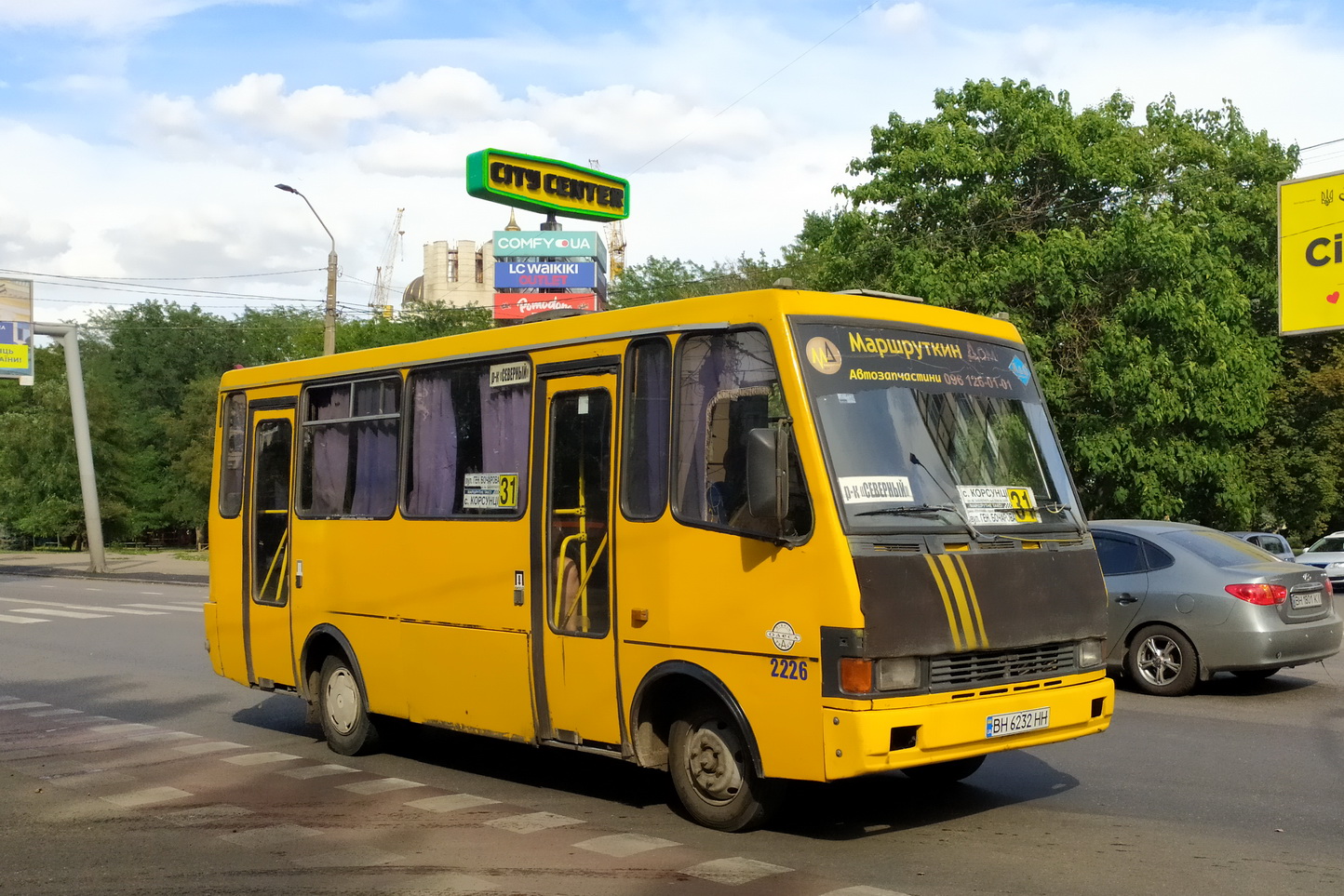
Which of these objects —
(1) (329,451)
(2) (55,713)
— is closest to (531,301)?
(2) (55,713)

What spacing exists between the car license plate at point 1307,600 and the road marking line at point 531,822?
7321mm

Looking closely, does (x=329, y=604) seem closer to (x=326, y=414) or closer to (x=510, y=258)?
(x=326, y=414)

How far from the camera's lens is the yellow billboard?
2428 centimetres

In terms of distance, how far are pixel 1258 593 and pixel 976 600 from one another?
20.0 ft

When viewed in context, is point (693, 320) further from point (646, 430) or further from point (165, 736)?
point (165, 736)

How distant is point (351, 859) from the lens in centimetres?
684

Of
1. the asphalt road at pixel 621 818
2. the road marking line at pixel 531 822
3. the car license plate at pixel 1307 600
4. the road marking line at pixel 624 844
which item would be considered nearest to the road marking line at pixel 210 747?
the asphalt road at pixel 621 818

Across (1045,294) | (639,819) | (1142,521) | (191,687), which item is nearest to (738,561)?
→ (639,819)

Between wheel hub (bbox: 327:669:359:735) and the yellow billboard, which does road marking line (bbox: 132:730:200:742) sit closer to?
wheel hub (bbox: 327:669:359:735)

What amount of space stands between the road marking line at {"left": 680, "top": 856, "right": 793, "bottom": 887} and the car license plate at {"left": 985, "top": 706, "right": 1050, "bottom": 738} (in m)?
1.24

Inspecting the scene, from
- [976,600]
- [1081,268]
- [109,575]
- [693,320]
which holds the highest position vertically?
[1081,268]

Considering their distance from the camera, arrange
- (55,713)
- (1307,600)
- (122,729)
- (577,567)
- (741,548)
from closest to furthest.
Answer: (741,548) → (577,567) → (122,729) → (1307,600) → (55,713)

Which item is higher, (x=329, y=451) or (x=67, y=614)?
(x=329, y=451)

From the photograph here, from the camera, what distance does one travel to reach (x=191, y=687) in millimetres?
14219
